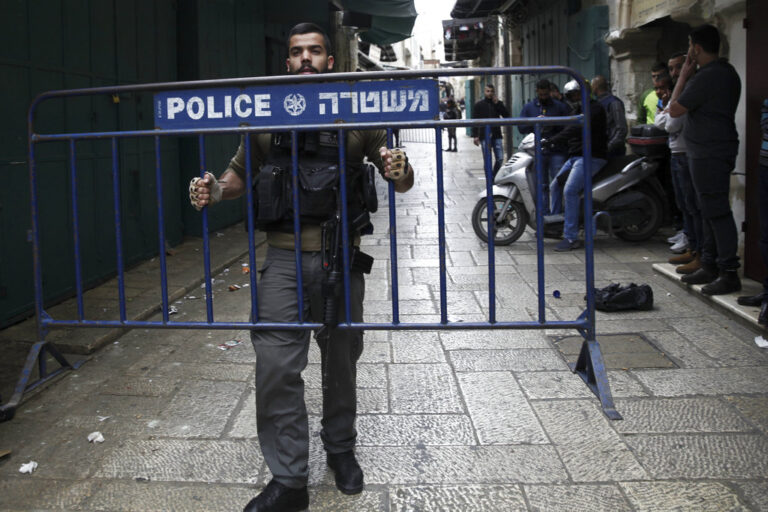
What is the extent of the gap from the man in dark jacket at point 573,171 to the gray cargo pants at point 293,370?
212 inches

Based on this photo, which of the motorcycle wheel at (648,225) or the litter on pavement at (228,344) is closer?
the litter on pavement at (228,344)

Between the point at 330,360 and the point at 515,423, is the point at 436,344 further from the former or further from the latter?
the point at 330,360

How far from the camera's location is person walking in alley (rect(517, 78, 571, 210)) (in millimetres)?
8992

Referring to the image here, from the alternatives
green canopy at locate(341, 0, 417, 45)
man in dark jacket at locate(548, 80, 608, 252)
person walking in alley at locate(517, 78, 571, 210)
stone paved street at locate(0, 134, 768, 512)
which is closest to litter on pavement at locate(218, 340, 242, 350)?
stone paved street at locate(0, 134, 768, 512)

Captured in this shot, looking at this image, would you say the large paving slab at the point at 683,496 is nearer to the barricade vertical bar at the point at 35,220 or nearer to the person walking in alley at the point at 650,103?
the barricade vertical bar at the point at 35,220

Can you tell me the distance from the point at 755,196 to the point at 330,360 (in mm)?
4420

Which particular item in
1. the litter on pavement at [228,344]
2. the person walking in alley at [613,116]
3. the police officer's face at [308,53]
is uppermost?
the person walking in alley at [613,116]

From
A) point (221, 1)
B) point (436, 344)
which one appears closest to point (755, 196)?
point (436, 344)

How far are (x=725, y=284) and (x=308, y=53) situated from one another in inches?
159

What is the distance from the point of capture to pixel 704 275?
623 centimetres

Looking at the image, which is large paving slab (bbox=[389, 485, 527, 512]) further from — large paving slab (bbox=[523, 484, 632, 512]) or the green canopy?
the green canopy

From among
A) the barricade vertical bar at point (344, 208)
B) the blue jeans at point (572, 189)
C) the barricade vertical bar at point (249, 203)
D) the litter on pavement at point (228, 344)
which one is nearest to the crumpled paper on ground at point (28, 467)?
the barricade vertical bar at point (249, 203)

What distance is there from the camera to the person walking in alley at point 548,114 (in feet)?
29.5

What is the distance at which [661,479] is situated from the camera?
3143 mm
